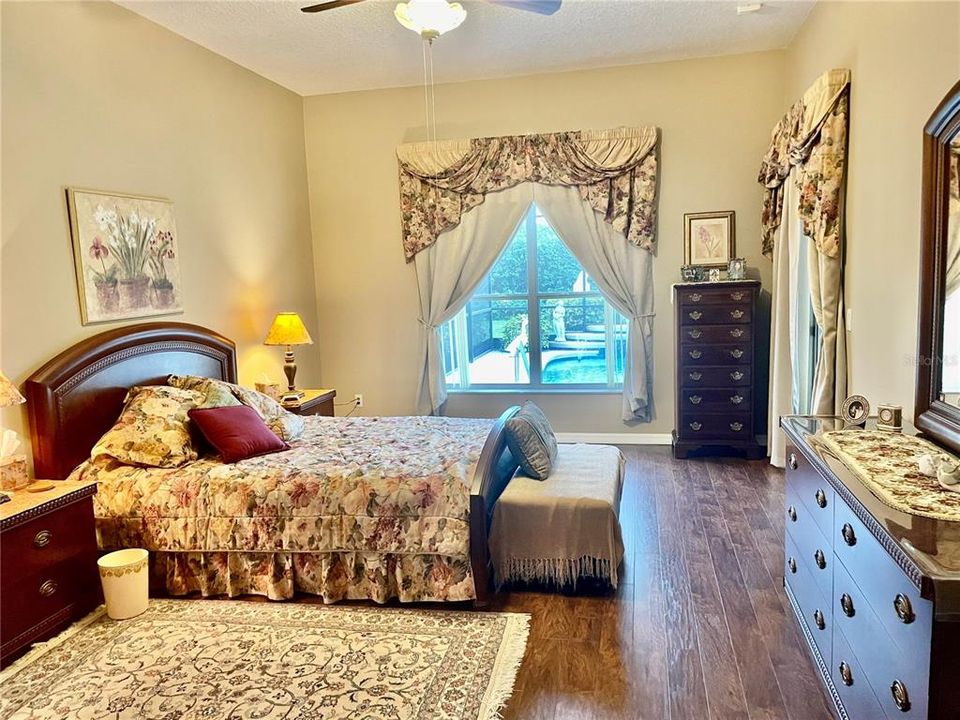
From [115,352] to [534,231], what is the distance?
131 inches

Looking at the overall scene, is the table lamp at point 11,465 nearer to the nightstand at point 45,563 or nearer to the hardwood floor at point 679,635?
the nightstand at point 45,563

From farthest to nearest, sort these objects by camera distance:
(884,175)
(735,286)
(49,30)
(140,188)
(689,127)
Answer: (689,127) < (735,286) < (140,188) < (49,30) < (884,175)

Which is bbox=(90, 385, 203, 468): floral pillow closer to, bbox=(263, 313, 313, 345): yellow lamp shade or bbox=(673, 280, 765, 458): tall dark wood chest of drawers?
bbox=(263, 313, 313, 345): yellow lamp shade

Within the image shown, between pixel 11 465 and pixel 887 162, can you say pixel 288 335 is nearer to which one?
pixel 11 465

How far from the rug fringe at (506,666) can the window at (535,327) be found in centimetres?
316

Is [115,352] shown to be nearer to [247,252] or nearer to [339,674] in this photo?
[247,252]

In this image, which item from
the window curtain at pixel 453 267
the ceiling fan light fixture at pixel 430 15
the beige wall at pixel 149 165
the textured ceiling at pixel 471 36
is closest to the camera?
the ceiling fan light fixture at pixel 430 15

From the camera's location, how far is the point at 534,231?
5582 mm

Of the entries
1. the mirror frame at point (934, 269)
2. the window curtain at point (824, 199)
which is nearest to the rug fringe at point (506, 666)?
the mirror frame at point (934, 269)

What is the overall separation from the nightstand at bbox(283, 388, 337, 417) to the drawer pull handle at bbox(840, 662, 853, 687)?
3.48 meters

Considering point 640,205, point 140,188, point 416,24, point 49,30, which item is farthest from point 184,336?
point 640,205

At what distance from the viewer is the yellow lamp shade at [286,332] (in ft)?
15.3

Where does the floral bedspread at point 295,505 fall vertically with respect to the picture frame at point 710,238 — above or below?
below

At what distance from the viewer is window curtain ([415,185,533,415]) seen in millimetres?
5477
